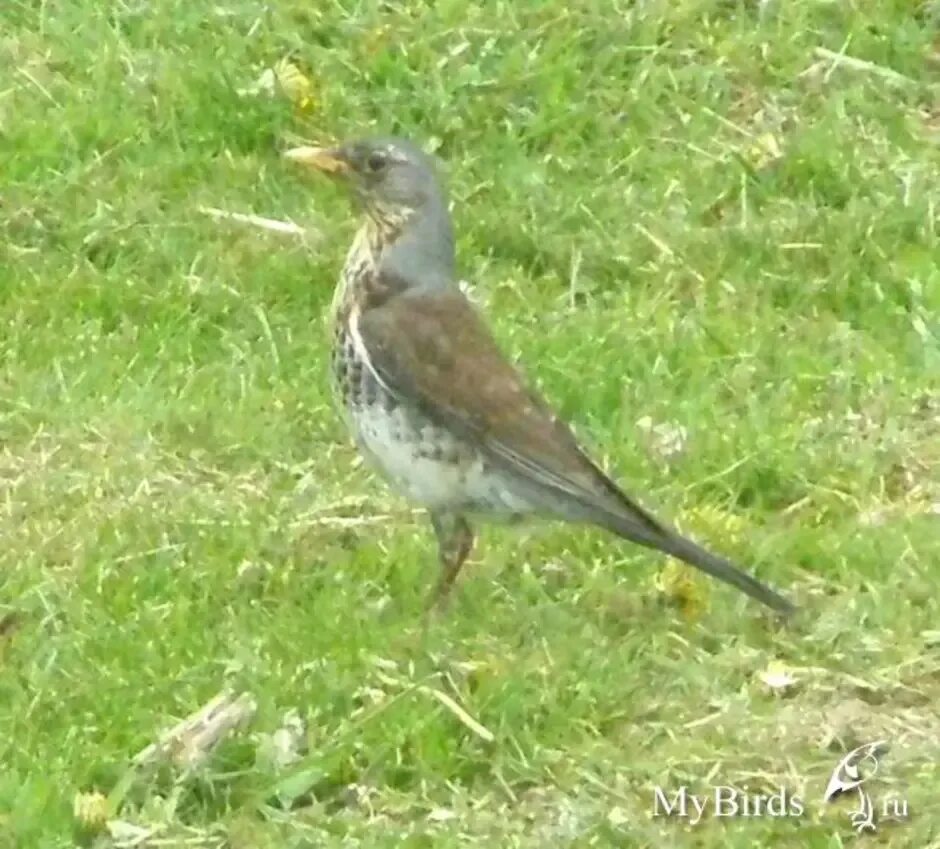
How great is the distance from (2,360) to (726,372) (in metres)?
1.88

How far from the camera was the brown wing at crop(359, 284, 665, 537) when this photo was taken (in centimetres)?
555

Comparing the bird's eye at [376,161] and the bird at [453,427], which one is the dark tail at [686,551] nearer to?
the bird at [453,427]

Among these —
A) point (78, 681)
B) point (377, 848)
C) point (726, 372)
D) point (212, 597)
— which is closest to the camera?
point (377, 848)

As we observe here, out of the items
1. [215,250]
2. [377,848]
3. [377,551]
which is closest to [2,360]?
[215,250]

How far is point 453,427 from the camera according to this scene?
5.66 m

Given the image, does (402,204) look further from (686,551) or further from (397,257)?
(686,551)

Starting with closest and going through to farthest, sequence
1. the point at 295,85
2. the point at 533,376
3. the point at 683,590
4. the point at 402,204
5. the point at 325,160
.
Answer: the point at 683,590, the point at 402,204, the point at 325,160, the point at 533,376, the point at 295,85

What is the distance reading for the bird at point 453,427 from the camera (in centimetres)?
553

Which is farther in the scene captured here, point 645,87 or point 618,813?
point 645,87

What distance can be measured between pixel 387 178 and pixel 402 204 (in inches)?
2.8

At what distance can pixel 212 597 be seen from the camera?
5797 mm

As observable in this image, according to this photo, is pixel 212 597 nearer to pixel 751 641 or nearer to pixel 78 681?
pixel 78 681
